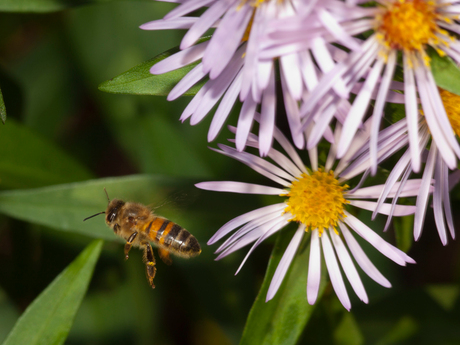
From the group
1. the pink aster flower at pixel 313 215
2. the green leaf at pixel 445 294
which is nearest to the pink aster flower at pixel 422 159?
the pink aster flower at pixel 313 215

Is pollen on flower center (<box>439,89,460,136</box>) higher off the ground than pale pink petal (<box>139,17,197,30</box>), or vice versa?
pollen on flower center (<box>439,89,460,136</box>)

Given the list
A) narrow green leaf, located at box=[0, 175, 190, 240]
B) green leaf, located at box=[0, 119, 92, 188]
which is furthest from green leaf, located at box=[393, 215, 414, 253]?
green leaf, located at box=[0, 119, 92, 188]

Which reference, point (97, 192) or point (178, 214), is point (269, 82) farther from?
point (97, 192)

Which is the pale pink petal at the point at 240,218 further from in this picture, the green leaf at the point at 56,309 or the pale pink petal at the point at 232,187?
the green leaf at the point at 56,309

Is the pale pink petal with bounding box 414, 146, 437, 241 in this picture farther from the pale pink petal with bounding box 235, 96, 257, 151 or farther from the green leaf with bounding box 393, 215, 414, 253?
the pale pink petal with bounding box 235, 96, 257, 151

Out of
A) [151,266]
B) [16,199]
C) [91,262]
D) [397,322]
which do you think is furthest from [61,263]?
[397,322]
